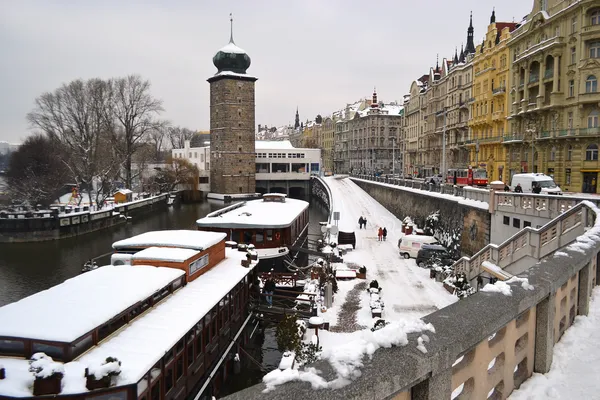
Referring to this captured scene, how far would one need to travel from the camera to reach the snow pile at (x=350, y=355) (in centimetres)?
258

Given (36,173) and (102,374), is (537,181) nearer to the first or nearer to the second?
(102,374)

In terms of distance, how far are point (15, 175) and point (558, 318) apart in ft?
189

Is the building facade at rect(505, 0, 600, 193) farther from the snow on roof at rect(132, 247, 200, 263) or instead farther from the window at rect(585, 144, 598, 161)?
the snow on roof at rect(132, 247, 200, 263)

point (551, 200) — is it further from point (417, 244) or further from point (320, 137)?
point (320, 137)

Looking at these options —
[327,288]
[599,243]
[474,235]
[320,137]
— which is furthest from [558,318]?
[320,137]

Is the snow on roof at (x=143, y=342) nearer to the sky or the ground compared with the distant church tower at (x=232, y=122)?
nearer to the ground

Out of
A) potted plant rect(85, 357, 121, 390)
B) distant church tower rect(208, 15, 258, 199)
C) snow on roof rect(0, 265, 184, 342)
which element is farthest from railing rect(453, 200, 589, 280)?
distant church tower rect(208, 15, 258, 199)

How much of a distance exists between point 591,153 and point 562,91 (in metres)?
5.05

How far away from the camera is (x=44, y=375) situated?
22.4 ft

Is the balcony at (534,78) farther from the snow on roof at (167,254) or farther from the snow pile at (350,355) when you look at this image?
the snow pile at (350,355)

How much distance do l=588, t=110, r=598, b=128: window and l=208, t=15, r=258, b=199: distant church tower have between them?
47382mm

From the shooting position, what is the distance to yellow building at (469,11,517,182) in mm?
44156

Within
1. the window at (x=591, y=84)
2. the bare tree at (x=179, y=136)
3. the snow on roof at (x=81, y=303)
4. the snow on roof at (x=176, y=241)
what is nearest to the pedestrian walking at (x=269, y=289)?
the snow on roof at (x=176, y=241)

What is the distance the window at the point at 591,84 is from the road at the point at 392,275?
16.0 metres
